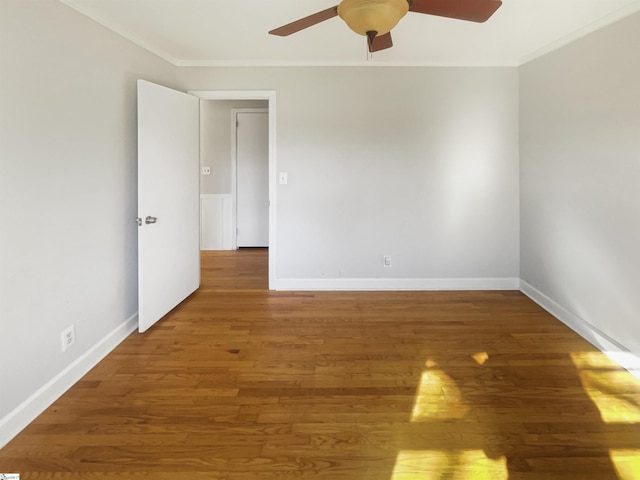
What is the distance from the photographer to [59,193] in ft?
6.86

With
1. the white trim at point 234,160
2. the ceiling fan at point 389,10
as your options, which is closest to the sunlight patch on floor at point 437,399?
the ceiling fan at point 389,10

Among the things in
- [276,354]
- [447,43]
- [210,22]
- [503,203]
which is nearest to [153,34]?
[210,22]

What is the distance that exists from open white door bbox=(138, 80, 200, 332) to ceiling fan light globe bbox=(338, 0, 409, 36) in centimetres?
189

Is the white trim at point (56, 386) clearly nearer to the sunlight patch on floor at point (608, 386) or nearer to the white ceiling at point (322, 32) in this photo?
the white ceiling at point (322, 32)

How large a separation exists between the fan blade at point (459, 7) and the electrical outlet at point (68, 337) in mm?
2485

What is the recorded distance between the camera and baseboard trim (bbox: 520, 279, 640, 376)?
2.34 metres

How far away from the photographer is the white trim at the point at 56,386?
174 cm

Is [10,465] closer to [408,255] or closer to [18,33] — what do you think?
[18,33]

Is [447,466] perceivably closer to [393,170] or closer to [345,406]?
[345,406]

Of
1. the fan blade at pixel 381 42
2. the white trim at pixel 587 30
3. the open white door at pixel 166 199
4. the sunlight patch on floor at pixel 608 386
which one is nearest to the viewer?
the sunlight patch on floor at pixel 608 386

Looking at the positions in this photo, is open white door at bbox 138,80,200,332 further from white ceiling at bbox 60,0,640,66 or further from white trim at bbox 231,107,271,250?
white trim at bbox 231,107,271,250

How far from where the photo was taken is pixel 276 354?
2531mm

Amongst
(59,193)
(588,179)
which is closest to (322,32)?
(59,193)

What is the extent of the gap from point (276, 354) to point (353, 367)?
21.2 inches
